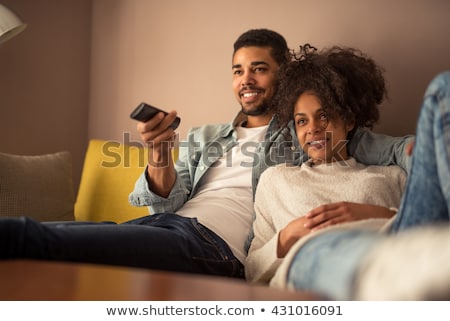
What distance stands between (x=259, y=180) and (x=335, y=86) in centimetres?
37

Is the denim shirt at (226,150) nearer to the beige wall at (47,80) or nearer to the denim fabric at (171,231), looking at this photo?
the denim fabric at (171,231)

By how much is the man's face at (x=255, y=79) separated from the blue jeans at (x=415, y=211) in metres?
1.08

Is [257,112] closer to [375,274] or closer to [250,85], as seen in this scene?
[250,85]

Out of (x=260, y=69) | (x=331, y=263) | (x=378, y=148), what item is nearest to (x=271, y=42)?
(x=260, y=69)

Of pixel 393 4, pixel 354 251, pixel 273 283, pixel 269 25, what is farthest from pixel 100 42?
pixel 354 251

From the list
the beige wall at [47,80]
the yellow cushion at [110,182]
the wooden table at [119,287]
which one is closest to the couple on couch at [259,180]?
the wooden table at [119,287]

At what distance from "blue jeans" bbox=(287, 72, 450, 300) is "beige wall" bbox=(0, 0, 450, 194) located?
1.13m

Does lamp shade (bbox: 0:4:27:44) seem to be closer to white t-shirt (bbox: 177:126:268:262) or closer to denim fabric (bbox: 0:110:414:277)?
denim fabric (bbox: 0:110:414:277)

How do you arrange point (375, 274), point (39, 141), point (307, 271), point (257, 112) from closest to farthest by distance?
point (375, 274)
point (307, 271)
point (257, 112)
point (39, 141)

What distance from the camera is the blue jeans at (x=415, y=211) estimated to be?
72 centimetres

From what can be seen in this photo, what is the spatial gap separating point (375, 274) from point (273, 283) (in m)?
0.39

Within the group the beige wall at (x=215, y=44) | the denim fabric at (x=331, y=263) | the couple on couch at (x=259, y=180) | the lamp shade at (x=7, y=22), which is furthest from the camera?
the lamp shade at (x=7, y=22)

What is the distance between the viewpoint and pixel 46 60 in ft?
9.42

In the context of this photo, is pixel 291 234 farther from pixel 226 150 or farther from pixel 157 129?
pixel 226 150
